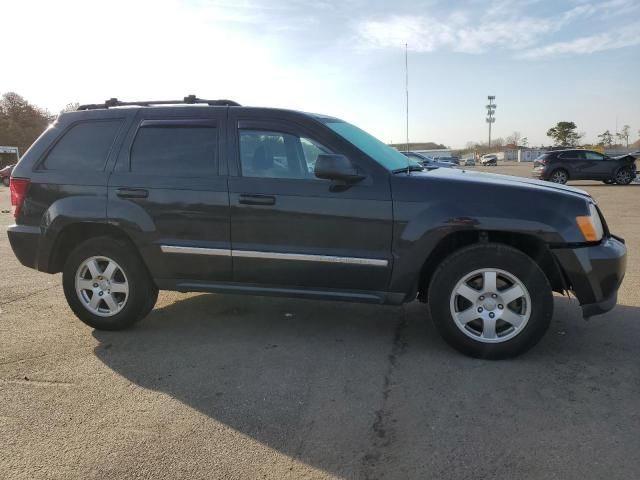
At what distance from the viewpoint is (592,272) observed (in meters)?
3.58

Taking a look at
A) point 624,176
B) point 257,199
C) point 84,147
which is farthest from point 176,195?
point 624,176

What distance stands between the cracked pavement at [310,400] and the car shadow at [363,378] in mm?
13

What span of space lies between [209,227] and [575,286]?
279 centimetres

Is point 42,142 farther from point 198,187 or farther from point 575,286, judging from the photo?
point 575,286

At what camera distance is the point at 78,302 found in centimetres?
446

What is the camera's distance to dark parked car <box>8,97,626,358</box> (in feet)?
12.0

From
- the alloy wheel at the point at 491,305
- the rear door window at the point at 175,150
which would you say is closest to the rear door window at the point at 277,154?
the rear door window at the point at 175,150

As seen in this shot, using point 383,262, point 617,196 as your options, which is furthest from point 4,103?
point 383,262

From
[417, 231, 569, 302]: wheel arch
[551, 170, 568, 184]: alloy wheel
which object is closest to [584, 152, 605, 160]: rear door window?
[551, 170, 568, 184]: alloy wheel

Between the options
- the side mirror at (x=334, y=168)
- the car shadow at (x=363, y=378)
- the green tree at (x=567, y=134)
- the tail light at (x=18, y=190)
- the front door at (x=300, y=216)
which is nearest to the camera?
the car shadow at (x=363, y=378)

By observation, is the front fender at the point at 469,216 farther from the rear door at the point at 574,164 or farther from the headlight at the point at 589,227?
the rear door at the point at 574,164

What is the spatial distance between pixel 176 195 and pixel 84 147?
1.04 meters

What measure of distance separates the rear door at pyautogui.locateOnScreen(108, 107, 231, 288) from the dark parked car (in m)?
0.01

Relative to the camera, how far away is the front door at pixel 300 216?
151 inches
